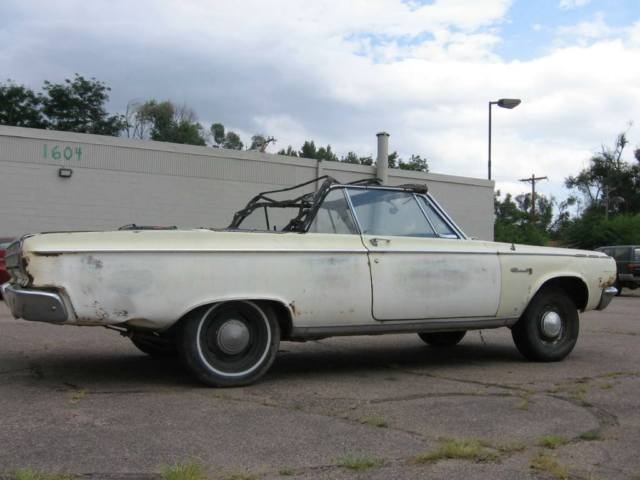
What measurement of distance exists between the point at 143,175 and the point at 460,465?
21.6 meters

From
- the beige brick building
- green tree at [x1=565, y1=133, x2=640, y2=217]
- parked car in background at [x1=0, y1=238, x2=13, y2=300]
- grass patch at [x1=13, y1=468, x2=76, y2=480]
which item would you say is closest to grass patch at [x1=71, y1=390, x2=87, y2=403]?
grass patch at [x1=13, y1=468, x2=76, y2=480]

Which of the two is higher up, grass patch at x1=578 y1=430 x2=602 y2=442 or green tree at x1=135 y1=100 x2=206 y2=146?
green tree at x1=135 y1=100 x2=206 y2=146

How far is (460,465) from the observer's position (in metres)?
3.44

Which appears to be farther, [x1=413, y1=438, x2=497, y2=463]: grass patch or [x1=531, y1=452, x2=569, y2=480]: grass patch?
[x1=413, y1=438, x2=497, y2=463]: grass patch

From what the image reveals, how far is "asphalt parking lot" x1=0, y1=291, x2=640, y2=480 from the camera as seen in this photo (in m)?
3.39

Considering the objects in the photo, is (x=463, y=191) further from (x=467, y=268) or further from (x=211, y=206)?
(x=467, y=268)

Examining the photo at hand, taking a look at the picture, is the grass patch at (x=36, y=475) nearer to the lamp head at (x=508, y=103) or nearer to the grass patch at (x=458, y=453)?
the grass patch at (x=458, y=453)

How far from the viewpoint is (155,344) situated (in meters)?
5.56

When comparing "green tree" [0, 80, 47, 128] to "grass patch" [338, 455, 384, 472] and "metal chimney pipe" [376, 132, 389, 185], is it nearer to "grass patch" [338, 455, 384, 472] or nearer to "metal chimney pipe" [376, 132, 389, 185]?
"metal chimney pipe" [376, 132, 389, 185]

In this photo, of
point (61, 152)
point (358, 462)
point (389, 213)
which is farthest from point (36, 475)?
point (61, 152)

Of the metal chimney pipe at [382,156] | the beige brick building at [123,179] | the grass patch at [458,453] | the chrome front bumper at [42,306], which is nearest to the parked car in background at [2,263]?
the beige brick building at [123,179]

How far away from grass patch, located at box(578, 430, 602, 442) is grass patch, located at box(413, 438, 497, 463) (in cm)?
65

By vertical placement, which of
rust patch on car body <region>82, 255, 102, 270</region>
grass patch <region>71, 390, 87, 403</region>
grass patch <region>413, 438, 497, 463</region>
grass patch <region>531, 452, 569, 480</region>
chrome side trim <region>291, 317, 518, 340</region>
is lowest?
grass patch <region>531, 452, 569, 480</region>

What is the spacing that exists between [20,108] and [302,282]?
1573 inches
